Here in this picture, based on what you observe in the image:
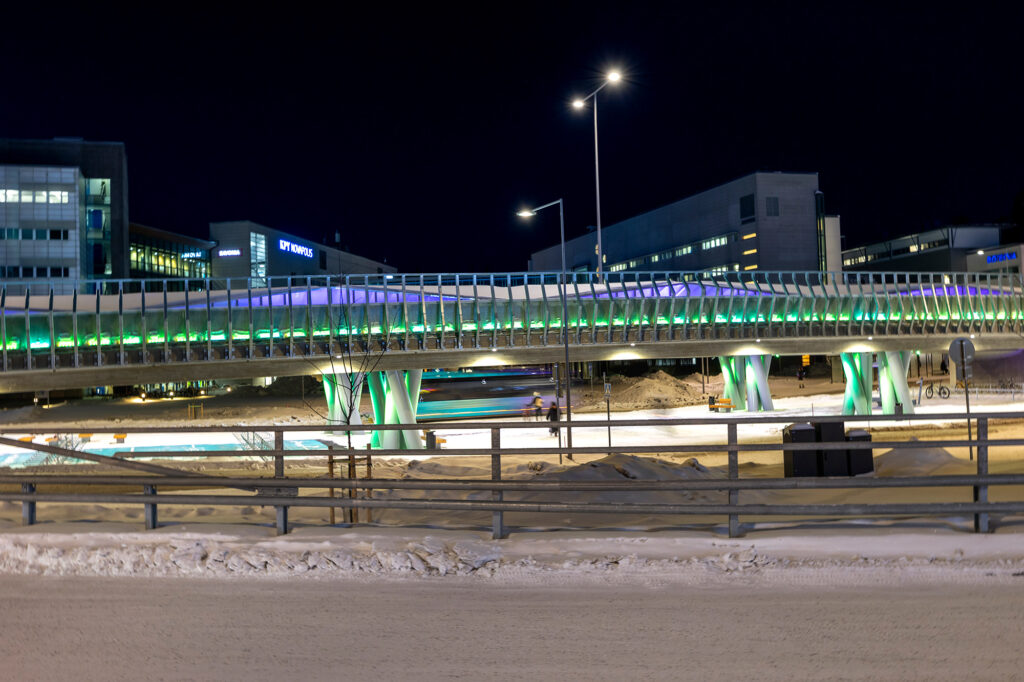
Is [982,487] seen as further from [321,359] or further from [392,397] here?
[392,397]

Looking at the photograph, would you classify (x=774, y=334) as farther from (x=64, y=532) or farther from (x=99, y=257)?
(x=99, y=257)

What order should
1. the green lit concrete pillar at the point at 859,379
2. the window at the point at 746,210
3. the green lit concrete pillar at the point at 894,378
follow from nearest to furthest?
the green lit concrete pillar at the point at 894,378, the green lit concrete pillar at the point at 859,379, the window at the point at 746,210

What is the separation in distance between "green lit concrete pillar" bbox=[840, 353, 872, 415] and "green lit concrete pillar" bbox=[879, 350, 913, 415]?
0.93 meters

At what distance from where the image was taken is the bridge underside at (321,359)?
3778cm

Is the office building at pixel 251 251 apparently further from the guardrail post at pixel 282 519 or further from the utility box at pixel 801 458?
the guardrail post at pixel 282 519

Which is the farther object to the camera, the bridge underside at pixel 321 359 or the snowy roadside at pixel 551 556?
the bridge underside at pixel 321 359

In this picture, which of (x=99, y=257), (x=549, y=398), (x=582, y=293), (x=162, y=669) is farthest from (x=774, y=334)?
(x=99, y=257)

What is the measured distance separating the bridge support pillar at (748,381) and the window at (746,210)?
43209mm

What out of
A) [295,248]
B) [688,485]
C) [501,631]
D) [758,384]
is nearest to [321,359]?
[758,384]

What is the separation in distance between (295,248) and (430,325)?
3849 inches

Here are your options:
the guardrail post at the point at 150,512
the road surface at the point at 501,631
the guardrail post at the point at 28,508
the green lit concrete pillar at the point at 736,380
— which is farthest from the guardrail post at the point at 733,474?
the green lit concrete pillar at the point at 736,380

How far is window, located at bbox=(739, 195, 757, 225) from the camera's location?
10050 cm

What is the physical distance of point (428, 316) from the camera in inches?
1747

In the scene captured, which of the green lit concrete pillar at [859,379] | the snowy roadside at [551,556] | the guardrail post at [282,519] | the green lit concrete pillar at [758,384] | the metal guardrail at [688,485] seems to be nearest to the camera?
the snowy roadside at [551,556]
